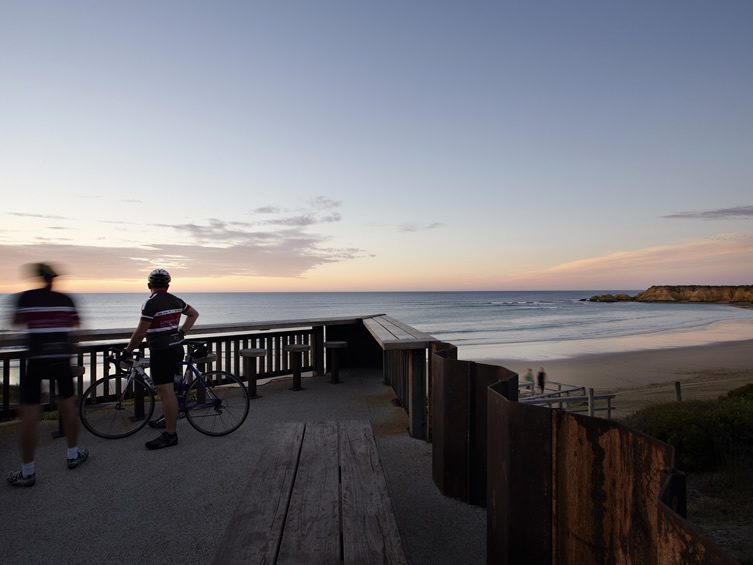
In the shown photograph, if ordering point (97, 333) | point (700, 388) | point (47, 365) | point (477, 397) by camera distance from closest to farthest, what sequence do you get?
point (477, 397), point (47, 365), point (97, 333), point (700, 388)

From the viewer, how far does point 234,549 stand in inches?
77.4

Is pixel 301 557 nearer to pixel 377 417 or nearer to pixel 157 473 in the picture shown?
pixel 157 473

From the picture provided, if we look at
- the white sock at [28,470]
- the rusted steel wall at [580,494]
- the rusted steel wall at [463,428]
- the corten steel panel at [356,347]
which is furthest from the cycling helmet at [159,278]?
the corten steel panel at [356,347]

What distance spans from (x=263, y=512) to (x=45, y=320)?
10.9 feet

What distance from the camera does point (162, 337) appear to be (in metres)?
5.14

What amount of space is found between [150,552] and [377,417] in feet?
12.6

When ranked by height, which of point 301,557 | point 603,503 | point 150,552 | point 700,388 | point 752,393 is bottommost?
point 700,388

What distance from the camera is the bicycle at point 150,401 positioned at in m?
5.73

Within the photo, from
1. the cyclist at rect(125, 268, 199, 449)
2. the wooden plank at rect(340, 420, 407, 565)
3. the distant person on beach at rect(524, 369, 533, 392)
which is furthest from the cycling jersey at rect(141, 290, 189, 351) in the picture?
the distant person on beach at rect(524, 369, 533, 392)

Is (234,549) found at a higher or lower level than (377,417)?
higher

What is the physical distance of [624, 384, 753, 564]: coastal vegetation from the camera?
5.04 metres

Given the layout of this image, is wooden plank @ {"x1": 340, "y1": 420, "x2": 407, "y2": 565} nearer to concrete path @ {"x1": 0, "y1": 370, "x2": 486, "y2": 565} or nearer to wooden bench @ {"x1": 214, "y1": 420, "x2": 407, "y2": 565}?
wooden bench @ {"x1": 214, "y1": 420, "x2": 407, "y2": 565}

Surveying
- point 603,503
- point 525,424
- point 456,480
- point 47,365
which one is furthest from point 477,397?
point 47,365

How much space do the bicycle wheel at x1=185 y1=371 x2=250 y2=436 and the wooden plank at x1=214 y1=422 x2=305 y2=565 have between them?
2.76 meters
